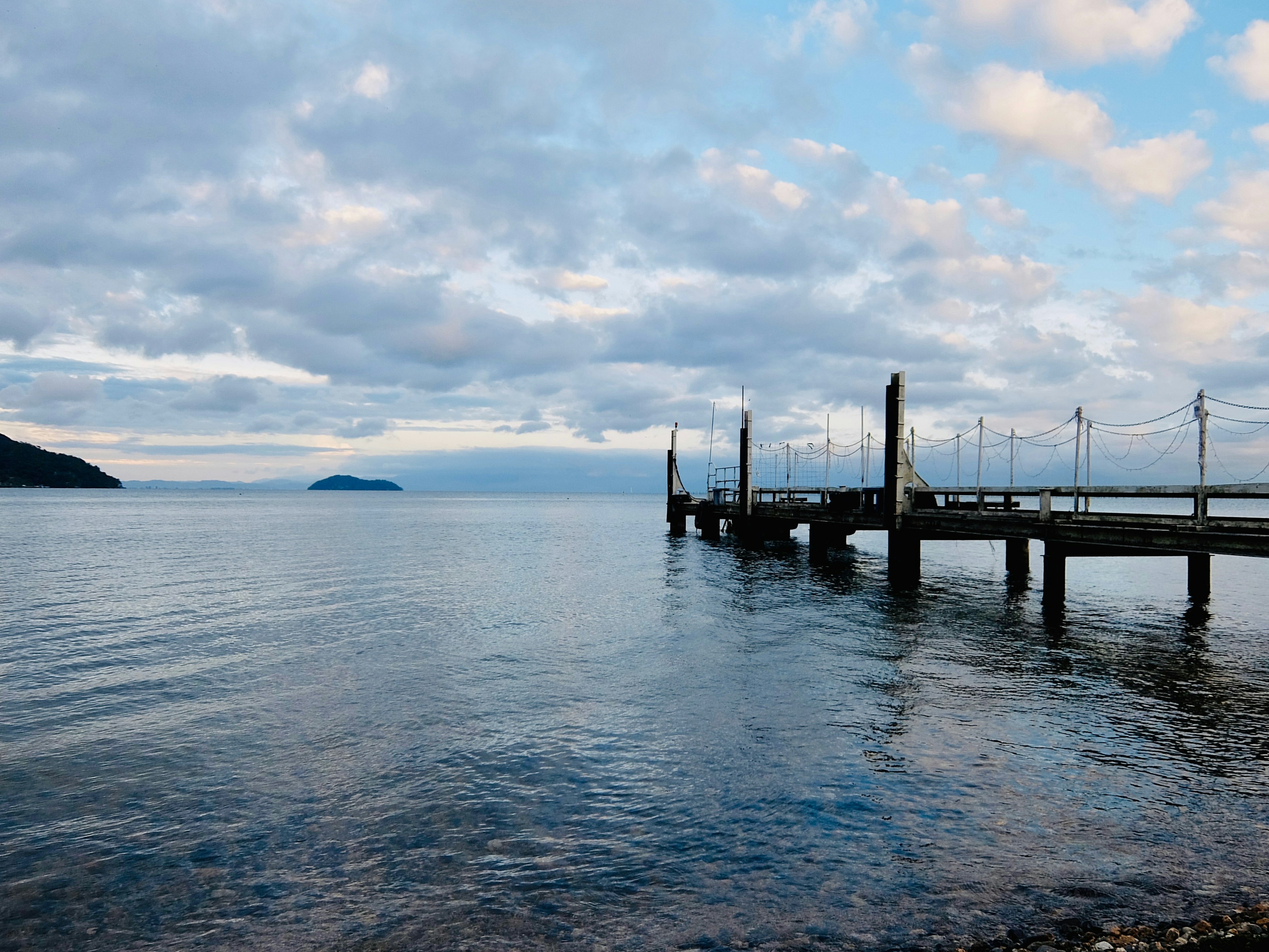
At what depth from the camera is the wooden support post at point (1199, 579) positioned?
28812 mm

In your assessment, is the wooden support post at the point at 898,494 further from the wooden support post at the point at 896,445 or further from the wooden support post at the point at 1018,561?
the wooden support post at the point at 1018,561

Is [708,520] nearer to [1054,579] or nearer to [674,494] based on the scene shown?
[674,494]

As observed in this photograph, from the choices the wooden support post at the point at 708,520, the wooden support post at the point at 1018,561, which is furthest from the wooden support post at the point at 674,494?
the wooden support post at the point at 1018,561

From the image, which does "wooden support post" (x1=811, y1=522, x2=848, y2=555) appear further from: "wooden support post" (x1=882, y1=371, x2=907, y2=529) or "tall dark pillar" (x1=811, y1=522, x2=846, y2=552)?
"wooden support post" (x1=882, y1=371, x2=907, y2=529)

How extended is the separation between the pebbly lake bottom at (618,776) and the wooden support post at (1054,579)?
3.17 feet

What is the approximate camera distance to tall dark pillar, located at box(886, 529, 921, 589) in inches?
1257

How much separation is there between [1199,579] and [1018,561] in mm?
7037

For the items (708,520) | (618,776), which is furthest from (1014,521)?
(708,520)

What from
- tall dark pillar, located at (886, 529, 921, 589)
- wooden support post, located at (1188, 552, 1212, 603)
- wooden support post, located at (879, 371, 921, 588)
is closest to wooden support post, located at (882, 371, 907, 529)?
wooden support post, located at (879, 371, 921, 588)

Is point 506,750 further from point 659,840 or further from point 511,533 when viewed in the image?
point 511,533

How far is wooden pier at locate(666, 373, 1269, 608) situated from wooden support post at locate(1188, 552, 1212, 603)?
1.6 inches

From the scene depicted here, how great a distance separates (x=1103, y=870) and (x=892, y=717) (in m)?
5.63

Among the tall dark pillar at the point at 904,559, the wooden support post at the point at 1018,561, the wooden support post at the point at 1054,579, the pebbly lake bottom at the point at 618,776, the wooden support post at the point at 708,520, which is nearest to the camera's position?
the pebbly lake bottom at the point at 618,776

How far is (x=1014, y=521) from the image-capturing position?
2470cm
